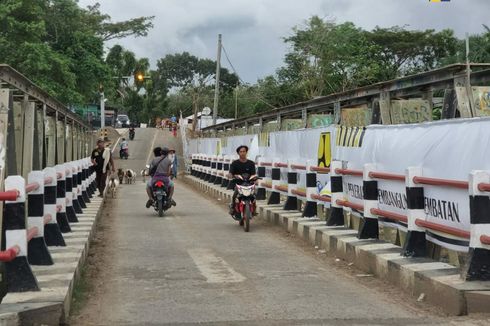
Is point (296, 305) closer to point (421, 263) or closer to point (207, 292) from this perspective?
point (207, 292)

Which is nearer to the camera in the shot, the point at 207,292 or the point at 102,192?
the point at 207,292

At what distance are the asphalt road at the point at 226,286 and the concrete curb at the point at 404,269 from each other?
0.71ft

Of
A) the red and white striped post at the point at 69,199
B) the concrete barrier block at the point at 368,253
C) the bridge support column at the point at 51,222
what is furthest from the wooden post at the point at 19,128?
the concrete barrier block at the point at 368,253

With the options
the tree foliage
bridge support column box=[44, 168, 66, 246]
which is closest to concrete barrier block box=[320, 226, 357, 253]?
bridge support column box=[44, 168, 66, 246]

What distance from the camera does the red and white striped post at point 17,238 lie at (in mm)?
5398

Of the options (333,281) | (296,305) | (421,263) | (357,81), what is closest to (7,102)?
(296,305)

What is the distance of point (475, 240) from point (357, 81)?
41.2m

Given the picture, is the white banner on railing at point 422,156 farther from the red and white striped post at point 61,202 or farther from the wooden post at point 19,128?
the wooden post at point 19,128

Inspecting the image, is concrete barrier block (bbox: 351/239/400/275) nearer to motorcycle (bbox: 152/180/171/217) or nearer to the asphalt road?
the asphalt road

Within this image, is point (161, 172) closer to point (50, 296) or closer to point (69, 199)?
point (69, 199)

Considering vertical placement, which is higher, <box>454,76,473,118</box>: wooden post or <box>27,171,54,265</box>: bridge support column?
<box>454,76,473,118</box>: wooden post

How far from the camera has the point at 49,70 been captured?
31.2 metres

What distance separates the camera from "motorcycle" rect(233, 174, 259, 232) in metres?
12.0

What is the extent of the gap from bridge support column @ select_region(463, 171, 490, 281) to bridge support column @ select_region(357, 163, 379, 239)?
2.50m
